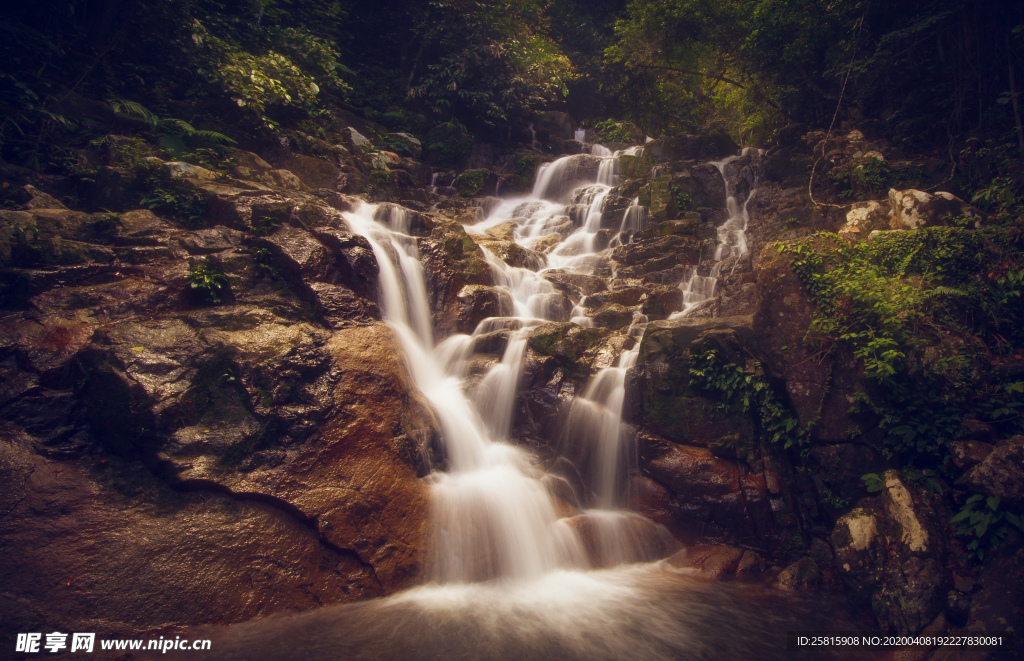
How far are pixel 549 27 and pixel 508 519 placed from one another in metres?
26.3

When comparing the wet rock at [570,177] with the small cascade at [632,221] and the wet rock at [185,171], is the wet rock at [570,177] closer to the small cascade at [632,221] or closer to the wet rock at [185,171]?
the small cascade at [632,221]

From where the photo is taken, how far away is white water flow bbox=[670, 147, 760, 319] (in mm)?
11117

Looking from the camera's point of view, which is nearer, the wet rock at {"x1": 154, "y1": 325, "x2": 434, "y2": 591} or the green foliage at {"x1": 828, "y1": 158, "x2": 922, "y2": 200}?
the wet rock at {"x1": 154, "y1": 325, "x2": 434, "y2": 591}

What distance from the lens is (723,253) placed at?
40.9 ft

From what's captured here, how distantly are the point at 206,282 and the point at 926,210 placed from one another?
11.9 meters

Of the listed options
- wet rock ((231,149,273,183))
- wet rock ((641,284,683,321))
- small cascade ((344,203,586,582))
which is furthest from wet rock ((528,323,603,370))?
wet rock ((231,149,273,183))

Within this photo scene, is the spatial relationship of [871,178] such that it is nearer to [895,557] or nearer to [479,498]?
[895,557]

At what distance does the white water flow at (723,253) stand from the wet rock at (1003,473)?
564 cm

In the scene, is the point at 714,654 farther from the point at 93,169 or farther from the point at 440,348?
the point at 93,169

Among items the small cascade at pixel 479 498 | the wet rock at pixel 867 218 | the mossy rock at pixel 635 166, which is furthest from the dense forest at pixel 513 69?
the small cascade at pixel 479 498

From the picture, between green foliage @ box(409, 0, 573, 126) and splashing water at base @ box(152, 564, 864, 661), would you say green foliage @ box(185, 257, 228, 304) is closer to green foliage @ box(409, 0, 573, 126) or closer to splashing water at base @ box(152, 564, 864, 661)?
splashing water at base @ box(152, 564, 864, 661)

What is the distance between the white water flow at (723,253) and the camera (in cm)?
1112

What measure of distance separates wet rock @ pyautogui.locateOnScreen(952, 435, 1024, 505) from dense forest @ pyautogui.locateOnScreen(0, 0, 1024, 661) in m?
0.03

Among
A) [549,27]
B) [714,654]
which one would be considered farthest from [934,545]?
[549,27]
